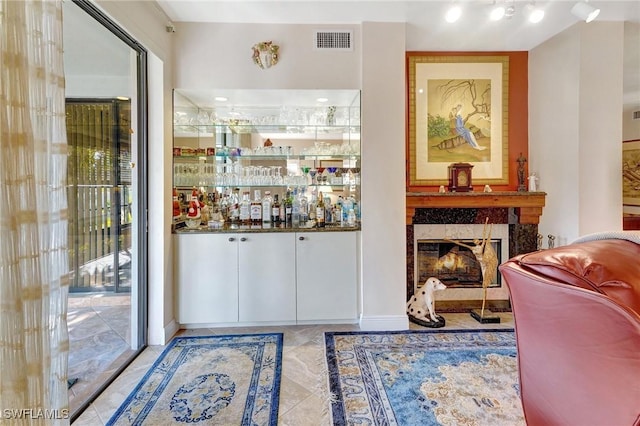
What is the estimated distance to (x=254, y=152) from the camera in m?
3.21

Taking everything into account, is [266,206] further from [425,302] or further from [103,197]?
[425,302]

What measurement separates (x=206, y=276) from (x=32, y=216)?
1.80 metres

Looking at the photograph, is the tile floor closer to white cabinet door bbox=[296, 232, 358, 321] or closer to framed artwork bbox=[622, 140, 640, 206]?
white cabinet door bbox=[296, 232, 358, 321]

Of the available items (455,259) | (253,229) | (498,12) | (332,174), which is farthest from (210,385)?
(498,12)

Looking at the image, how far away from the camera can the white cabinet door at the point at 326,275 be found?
2.85 m

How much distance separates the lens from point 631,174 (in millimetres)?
4258

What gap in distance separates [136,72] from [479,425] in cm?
338

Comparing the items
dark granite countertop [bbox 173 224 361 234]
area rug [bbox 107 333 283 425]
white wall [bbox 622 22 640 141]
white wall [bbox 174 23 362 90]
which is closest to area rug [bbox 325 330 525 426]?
area rug [bbox 107 333 283 425]

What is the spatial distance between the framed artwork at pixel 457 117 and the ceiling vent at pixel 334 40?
31.6 inches

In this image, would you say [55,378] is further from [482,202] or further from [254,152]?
[482,202]

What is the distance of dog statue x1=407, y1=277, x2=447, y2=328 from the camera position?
9.57 feet

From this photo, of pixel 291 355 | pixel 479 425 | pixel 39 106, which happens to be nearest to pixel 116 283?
pixel 291 355

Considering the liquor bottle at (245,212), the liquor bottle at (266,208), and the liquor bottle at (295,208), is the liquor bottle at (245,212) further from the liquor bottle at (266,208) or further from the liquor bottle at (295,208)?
the liquor bottle at (295,208)

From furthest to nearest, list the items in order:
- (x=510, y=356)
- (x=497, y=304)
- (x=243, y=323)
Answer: (x=497, y=304), (x=243, y=323), (x=510, y=356)
